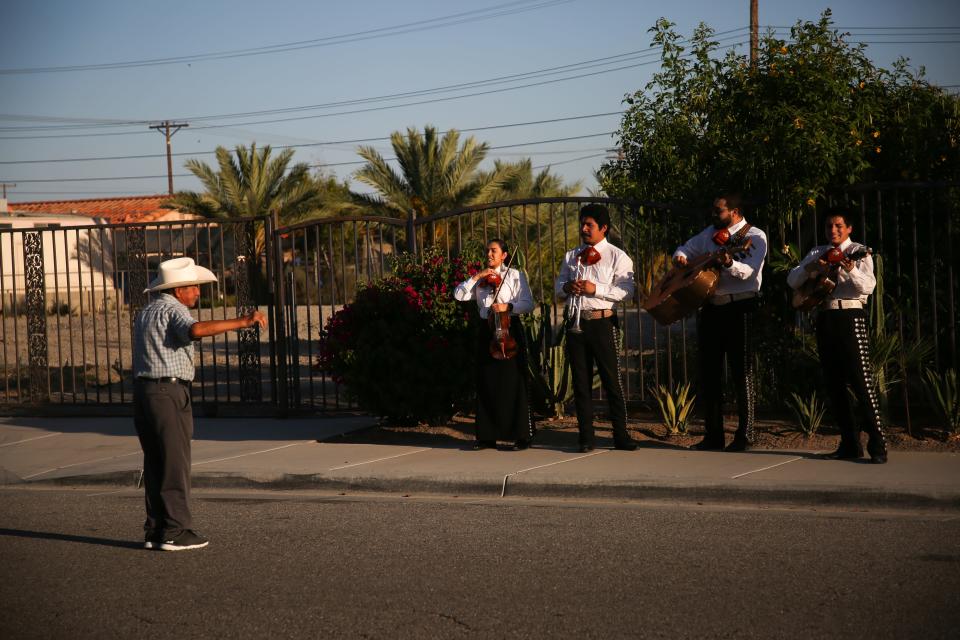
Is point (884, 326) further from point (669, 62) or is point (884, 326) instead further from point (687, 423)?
point (669, 62)

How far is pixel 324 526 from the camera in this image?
727 centimetres

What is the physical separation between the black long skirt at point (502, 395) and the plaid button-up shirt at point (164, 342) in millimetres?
3368

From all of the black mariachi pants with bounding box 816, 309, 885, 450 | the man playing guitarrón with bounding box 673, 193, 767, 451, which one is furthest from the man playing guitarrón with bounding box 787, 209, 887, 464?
the man playing guitarrón with bounding box 673, 193, 767, 451

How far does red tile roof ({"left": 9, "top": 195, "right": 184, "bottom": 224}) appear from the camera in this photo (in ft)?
170

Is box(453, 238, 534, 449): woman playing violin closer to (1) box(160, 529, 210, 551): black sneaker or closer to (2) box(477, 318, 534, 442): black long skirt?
(2) box(477, 318, 534, 442): black long skirt

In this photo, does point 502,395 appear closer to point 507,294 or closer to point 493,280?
point 507,294

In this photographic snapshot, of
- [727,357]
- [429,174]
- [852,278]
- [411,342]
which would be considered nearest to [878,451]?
[852,278]

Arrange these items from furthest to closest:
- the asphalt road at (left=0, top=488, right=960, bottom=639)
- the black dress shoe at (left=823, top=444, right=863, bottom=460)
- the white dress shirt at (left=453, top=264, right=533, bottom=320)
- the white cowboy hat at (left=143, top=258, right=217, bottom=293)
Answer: the white dress shirt at (left=453, top=264, right=533, bottom=320), the black dress shoe at (left=823, top=444, right=863, bottom=460), the white cowboy hat at (left=143, top=258, right=217, bottom=293), the asphalt road at (left=0, top=488, right=960, bottom=639)

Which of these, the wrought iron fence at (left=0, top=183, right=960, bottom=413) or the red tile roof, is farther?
the red tile roof

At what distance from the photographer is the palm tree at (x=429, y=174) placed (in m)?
30.7

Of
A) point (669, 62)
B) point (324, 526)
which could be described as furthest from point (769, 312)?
point (324, 526)

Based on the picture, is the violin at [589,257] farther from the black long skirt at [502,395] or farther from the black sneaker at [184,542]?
the black sneaker at [184,542]

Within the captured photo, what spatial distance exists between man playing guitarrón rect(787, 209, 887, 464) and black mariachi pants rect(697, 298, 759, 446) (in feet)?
2.07

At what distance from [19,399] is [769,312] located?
9.01 meters
